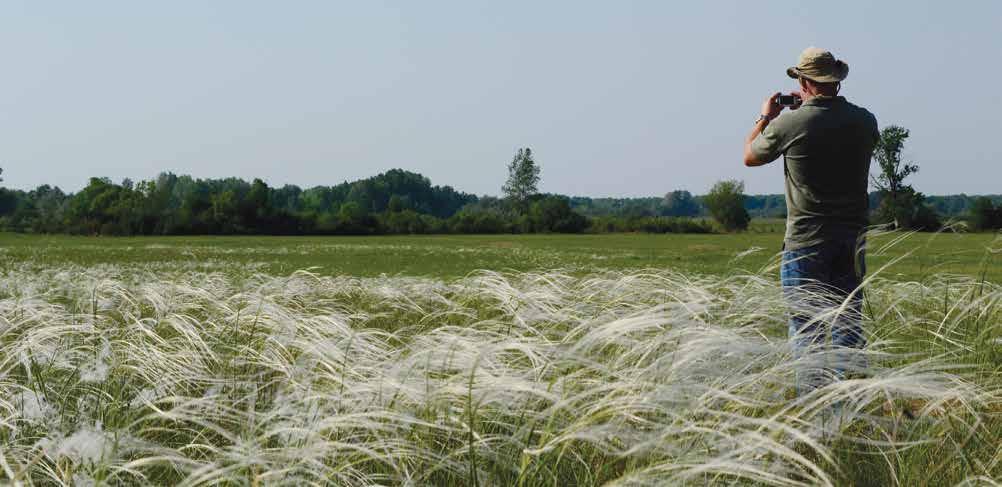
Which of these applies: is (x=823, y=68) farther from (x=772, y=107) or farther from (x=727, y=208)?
(x=727, y=208)

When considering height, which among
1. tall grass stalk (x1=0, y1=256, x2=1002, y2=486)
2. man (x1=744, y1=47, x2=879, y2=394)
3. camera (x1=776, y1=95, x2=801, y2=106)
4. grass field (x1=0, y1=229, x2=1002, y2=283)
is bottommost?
grass field (x1=0, y1=229, x2=1002, y2=283)

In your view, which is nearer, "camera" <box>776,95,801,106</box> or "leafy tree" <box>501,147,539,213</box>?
"camera" <box>776,95,801,106</box>

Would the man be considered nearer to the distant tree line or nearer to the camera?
the camera

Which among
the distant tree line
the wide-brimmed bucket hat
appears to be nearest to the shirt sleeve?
the wide-brimmed bucket hat

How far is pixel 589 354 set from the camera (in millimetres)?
3773

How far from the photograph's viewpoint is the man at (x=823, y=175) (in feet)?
14.5

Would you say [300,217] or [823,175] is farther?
[300,217]

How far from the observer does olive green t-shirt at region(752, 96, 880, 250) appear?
4.41 meters

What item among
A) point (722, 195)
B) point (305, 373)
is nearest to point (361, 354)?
point (305, 373)

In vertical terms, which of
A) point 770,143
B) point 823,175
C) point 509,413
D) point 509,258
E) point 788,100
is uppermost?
point 788,100

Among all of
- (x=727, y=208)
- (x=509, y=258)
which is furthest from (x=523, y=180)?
(x=509, y=258)

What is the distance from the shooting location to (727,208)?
109 m

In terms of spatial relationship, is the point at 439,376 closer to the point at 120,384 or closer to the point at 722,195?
the point at 120,384

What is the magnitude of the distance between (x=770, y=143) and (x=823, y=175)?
360mm
